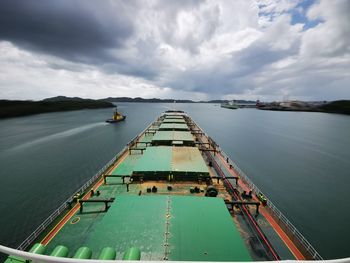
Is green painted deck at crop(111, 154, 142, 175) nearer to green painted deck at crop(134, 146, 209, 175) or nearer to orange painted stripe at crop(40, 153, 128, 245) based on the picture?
green painted deck at crop(134, 146, 209, 175)

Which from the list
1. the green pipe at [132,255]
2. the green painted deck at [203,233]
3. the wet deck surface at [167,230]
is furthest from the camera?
the wet deck surface at [167,230]

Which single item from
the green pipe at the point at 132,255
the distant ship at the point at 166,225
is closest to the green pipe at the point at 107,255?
the distant ship at the point at 166,225

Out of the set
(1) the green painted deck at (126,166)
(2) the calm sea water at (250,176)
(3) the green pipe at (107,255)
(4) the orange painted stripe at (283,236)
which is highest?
(3) the green pipe at (107,255)

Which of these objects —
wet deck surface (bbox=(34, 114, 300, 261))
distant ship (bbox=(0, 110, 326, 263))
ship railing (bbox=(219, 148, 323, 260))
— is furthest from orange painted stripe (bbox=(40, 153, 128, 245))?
ship railing (bbox=(219, 148, 323, 260))

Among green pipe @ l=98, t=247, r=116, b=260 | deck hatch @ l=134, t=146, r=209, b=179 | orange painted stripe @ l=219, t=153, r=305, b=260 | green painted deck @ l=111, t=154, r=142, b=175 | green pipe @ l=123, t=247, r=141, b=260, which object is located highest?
green pipe @ l=98, t=247, r=116, b=260

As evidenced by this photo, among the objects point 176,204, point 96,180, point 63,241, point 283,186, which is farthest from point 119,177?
point 283,186

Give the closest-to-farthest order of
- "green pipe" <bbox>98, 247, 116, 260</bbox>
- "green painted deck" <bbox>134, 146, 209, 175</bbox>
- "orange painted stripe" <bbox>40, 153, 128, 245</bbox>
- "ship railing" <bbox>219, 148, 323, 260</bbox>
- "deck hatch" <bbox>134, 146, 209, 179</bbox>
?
"green pipe" <bbox>98, 247, 116, 260</bbox> → "ship railing" <bbox>219, 148, 323, 260</bbox> → "orange painted stripe" <bbox>40, 153, 128, 245</bbox> → "deck hatch" <bbox>134, 146, 209, 179</bbox> → "green painted deck" <bbox>134, 146, 209, 175</bbox>

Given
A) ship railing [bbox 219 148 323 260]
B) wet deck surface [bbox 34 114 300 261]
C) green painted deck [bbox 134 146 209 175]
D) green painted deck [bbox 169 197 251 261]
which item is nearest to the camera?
green painted deck [bbox 169 197 251 261]

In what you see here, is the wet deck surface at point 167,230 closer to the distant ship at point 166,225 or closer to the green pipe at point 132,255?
the distant ship at point 166,225

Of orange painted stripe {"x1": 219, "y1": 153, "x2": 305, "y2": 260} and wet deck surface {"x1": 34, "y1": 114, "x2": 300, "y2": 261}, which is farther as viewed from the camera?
orange painted stripe {"x1": 219, "y1": 153, "x2": 305, "y2": 260}
